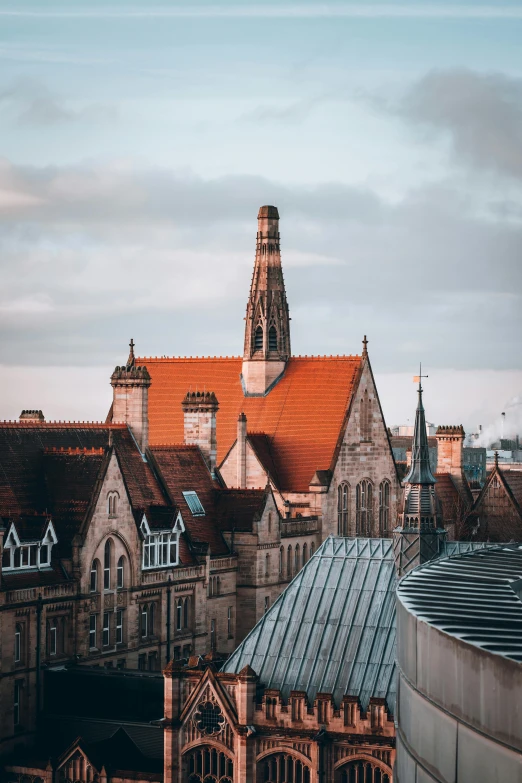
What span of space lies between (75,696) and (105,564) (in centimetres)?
935

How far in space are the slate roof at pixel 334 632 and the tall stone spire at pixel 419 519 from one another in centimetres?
132

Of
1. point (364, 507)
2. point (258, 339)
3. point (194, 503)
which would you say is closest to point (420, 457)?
point (194, 503)

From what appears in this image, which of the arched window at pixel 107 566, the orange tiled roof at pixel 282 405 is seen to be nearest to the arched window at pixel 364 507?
the orange tiled roof at pixel 282 405

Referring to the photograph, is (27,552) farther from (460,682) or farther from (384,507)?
(460,682)

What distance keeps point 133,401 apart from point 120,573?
12.7 meters

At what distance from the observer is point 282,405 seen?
119750 mm

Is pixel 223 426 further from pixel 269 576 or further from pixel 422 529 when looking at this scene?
pixel 422 529

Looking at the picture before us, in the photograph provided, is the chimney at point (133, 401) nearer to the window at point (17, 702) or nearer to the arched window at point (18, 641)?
the arched window at point (18, 641)

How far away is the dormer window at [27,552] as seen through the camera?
255 feet

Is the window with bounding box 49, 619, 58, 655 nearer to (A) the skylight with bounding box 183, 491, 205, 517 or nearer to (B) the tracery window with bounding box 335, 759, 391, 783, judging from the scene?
(A) the skylight with bounding box 183, 491, 205, 517

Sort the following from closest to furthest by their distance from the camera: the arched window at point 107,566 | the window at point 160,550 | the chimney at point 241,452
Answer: the arched window at point 107,566
the window at point 160,550
the chimney at point 241,452

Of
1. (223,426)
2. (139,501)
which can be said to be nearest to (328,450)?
(223,426)

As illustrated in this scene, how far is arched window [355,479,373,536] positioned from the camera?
11825 cm

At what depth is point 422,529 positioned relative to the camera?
242 ft
